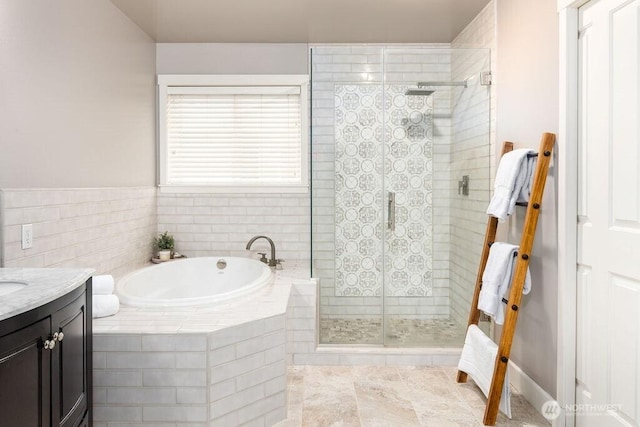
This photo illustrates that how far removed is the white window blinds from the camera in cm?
398

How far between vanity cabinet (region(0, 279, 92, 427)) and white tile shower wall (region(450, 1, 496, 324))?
2403 mm

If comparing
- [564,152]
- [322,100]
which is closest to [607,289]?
[564,152]

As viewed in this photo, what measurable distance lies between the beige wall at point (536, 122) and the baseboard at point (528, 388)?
3 centimetres

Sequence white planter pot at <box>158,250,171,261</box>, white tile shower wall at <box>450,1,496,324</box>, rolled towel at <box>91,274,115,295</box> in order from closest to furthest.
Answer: rolled towel at <box>91,274,115,295</box> < white tile shower wall at <box>450,1,496,324</box> < white planter pot at <box>158,250,171,261</box>

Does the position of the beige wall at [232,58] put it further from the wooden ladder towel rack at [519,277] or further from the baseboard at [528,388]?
the baseboard at [528,388]

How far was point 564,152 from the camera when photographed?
214 centimetres

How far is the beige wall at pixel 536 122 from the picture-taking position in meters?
2.29

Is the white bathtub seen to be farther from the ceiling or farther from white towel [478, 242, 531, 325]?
the ceiling

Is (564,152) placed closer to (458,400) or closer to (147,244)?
(458,400)

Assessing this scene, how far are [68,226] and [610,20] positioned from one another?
3.05m

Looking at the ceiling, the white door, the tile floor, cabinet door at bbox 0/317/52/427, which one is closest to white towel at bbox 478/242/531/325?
the white door

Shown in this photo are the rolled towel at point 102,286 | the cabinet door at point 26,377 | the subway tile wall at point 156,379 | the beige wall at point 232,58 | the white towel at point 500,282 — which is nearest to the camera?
the cabinet door at point 26,377

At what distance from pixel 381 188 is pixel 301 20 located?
4.87ft

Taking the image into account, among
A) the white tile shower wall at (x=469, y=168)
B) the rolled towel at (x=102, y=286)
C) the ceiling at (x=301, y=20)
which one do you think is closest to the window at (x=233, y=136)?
the ceiling at (x=301, y=20)
